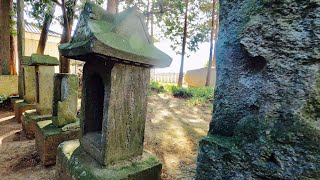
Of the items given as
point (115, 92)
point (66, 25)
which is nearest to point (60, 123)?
point (115, 92)

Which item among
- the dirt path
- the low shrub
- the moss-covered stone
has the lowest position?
the dirt path

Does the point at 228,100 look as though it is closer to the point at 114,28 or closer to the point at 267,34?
the point at 267,34

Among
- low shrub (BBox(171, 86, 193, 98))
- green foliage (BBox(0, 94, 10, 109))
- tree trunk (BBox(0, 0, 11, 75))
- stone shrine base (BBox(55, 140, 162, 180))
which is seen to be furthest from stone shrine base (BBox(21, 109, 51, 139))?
low shrub (BBox(171, 86, 193, 98))

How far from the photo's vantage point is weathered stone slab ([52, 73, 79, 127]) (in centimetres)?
431

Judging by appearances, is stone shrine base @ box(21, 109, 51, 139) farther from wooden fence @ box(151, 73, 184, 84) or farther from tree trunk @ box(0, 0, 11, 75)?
wooden fence @ box(151, 73, 184, 84)

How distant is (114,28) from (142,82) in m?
0.76

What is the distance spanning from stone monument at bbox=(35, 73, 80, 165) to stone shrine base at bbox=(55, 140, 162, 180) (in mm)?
1140

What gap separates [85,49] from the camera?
2.04m

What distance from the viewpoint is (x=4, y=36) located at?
35.0ft

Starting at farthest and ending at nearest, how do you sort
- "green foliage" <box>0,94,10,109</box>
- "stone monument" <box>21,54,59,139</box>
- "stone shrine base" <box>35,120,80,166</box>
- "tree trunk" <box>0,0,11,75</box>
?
"tree trunk" <box>0,0,11,75</box> → "green foliage" <box>0,94,10,109</box> → "stone monument" <box>21,54,59,139</box> → "stone shrine base" <box>35,120,80,166</box>

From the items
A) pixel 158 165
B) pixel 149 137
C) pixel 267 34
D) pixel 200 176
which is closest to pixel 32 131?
pixel 149 137

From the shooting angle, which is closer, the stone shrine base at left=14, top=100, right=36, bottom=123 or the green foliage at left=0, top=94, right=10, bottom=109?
the stone shrine base at left=14, top=100, right=36, bottom=123

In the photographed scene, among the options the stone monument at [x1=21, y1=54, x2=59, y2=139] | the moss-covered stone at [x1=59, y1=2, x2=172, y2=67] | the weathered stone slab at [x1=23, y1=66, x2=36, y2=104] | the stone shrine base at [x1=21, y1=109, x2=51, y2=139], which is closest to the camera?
the moss-covered stone at [x1=59, y1=2, x2=172, y2=67]

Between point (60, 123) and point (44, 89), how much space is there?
174 cm
